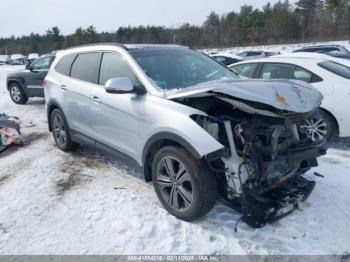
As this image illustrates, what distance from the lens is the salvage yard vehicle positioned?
134 inches

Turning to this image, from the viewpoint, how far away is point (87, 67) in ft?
17.4

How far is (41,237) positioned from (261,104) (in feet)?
8.46

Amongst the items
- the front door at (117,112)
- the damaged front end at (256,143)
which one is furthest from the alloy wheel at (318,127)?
the front door at (117,112)

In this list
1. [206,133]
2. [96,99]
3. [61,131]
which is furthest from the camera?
[61,131]

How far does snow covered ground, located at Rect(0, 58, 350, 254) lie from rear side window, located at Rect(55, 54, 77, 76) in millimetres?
1657

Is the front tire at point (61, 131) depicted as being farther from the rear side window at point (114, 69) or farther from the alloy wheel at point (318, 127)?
the alloy wheel at point (318, 127)

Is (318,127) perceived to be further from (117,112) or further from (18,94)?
Result: (18,94)

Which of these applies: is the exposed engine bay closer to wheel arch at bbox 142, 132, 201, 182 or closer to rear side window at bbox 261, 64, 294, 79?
wheel arch at bbox 142, 132, 201, 182

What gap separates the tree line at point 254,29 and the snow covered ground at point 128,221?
50.8m

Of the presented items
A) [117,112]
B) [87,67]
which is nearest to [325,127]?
[117,112]

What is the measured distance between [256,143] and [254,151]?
88 millimetres

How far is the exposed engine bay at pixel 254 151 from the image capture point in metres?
3.39

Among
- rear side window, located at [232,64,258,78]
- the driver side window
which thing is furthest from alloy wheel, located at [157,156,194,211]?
the driver side window

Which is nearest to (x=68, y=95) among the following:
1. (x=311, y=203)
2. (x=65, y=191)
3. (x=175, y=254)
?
(x=65, y=191)
